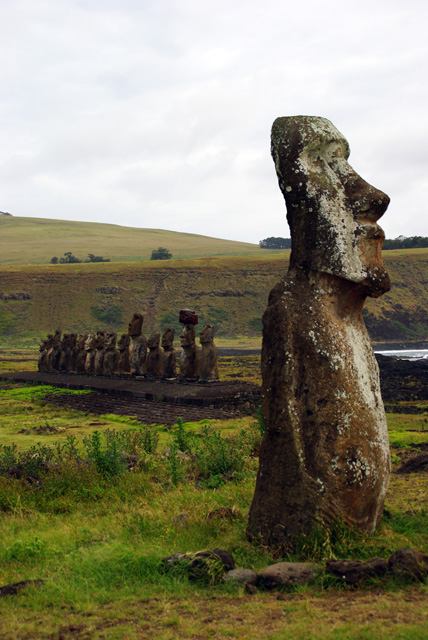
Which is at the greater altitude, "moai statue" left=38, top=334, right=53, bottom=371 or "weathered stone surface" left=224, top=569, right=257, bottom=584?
"weathered stone surface" left=224, top=569, right=257, bottom=584

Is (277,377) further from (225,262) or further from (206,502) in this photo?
(225,262)

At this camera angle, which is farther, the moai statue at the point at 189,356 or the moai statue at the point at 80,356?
the moai statue at the point at 80,356

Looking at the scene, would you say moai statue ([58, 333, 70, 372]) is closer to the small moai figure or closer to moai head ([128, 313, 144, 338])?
moai head ([128, 313, 144, 338])

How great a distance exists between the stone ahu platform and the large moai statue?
31.2ft

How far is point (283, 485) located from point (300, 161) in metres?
3.03

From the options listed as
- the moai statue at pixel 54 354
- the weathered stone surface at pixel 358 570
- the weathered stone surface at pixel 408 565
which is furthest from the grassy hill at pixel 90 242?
the weathered stone surface at pixel 408 565

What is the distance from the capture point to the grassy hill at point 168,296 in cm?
6906

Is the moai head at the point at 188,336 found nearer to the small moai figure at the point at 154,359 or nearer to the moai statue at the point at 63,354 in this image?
the small moai figure at the point at 154,359

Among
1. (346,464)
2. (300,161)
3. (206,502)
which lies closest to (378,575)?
(346,464)

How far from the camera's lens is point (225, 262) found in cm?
8812

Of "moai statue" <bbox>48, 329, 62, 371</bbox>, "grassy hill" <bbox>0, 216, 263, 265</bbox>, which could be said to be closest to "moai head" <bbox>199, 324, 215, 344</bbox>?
"moai statue" <bbox>48, 329, 62, 371</bbox>

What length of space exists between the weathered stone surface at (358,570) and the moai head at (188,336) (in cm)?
1714

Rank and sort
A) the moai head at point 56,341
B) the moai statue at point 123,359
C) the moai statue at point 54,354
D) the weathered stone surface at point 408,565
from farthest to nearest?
the moai head at point 56,341
the moai statue at point 54,354
the moai statue at point 123,359
the weathered stone surface at point 408,565

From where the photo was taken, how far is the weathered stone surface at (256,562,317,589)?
4.50 meters
